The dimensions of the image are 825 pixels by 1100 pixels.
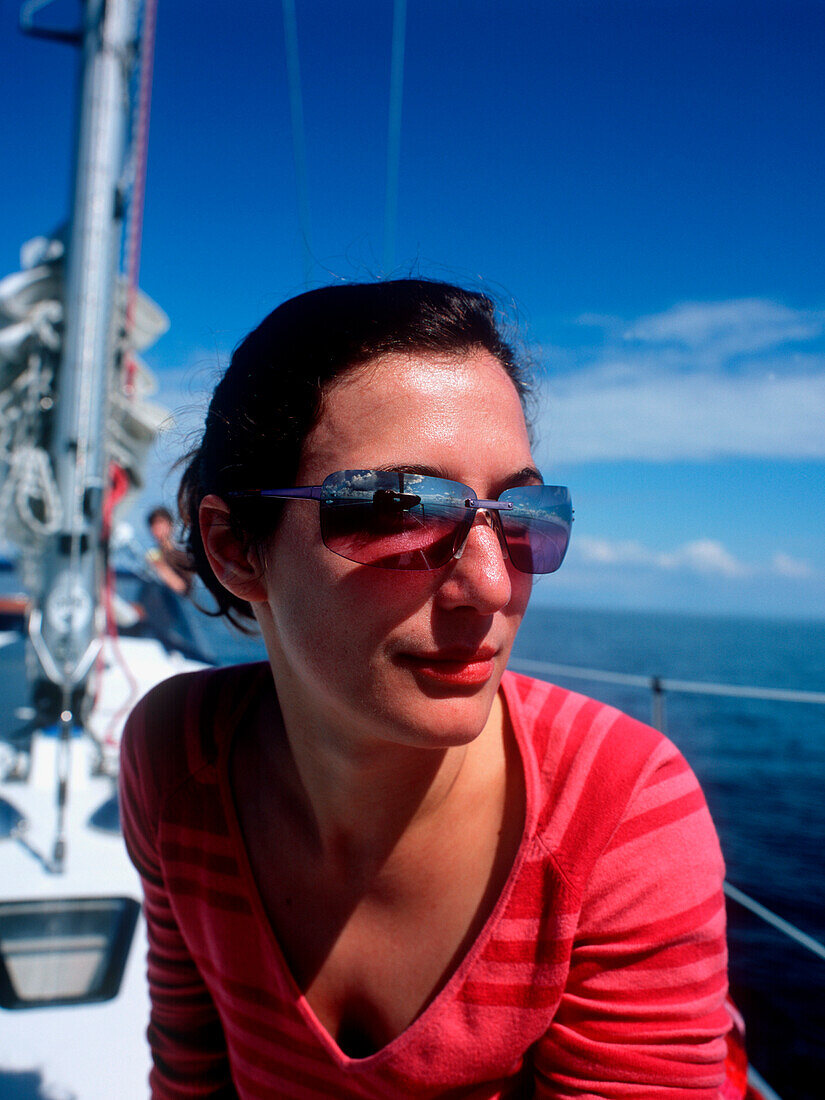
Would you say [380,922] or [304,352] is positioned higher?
[304,352]

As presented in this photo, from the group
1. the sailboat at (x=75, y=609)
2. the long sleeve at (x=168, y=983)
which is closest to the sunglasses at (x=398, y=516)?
the long sleeve at (x=168, y=983)

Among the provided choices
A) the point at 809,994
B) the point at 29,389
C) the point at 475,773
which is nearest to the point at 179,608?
the point at 29,389

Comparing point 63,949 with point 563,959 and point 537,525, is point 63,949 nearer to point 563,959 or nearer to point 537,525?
point 563,959

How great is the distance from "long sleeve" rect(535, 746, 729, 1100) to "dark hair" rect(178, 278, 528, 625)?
70 cm

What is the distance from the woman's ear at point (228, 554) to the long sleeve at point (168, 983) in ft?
1.18

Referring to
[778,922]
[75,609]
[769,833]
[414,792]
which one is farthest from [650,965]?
[769,833]

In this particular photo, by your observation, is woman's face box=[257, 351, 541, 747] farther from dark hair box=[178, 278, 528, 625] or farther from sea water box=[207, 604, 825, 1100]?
sea water box=[207, 604, 825, 1100]

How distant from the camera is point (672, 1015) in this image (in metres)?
0.92

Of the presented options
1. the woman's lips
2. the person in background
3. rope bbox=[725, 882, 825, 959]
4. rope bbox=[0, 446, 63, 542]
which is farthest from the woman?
the person in background

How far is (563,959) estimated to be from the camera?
0.97m

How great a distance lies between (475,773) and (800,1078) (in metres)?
5.21

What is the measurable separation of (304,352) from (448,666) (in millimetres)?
518

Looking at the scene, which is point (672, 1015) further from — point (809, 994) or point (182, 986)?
point (809, 994)

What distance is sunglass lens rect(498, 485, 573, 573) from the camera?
106cm
